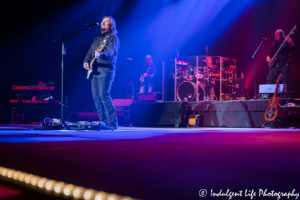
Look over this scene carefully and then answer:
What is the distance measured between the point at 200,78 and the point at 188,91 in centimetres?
54

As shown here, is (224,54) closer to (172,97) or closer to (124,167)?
(172,97)

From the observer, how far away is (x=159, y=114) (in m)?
7.68

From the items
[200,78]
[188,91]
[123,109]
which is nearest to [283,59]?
[200,78]

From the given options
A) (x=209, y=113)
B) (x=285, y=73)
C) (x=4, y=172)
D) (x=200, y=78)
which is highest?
(x=200, y=78)

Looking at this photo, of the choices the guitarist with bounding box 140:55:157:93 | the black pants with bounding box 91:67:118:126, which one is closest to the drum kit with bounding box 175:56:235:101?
the guitarist with bounding box 140:55:157:93

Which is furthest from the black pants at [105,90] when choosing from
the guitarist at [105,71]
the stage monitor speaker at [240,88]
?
the stage monitor speaker at [240,88]

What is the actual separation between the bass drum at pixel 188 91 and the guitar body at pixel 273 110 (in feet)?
10.1

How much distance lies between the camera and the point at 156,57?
11336mm

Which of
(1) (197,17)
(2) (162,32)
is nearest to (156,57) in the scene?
(2) (162,32)

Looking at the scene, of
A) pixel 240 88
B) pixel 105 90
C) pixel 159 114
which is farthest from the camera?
pixel 240 88

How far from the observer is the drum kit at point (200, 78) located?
29.2 ft

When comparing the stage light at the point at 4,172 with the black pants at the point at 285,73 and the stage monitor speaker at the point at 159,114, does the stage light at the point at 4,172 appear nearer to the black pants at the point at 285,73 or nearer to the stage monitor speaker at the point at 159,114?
the stage monitor speaker at the point at 159,114

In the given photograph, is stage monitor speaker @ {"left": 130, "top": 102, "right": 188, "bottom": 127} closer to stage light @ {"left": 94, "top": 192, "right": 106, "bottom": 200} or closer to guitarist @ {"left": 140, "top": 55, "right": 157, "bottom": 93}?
guitarist @ {"left": 140, "top": 55, "right": 157, "bottom": 93}

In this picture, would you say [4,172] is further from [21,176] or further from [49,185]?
[49,185]
